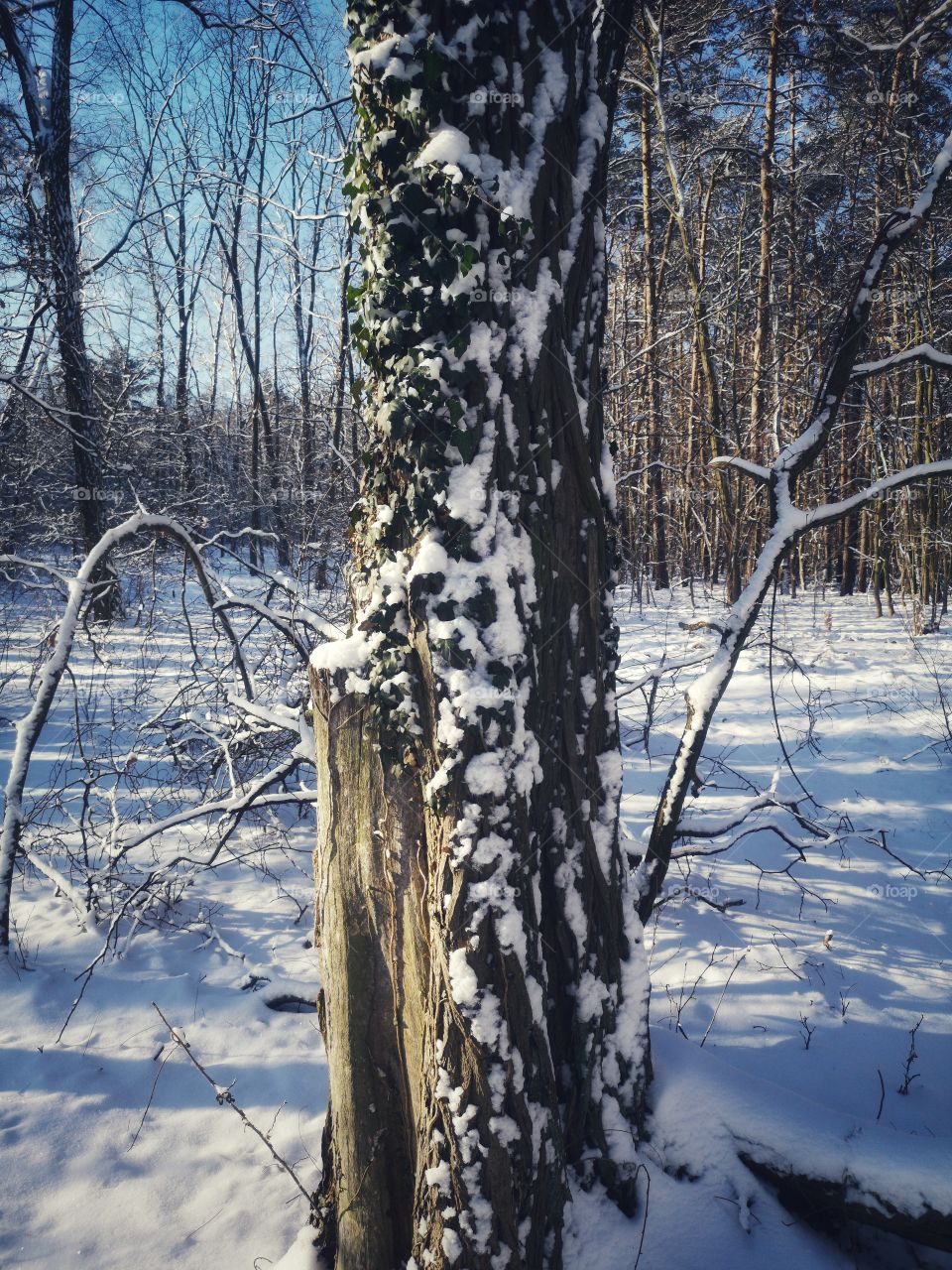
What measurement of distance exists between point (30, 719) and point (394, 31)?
3.06 metres

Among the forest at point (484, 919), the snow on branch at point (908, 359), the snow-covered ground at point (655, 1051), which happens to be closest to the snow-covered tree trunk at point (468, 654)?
the forest at point (484, 919)

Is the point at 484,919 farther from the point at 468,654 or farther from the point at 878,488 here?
the point at 878,488

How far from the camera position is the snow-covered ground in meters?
1.86

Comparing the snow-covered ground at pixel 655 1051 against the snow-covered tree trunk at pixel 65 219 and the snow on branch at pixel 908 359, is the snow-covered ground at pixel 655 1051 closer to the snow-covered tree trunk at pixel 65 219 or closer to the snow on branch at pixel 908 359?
the snow on branch at pixel 908 359

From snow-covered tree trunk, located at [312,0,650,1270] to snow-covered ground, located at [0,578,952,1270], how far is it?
519 mm

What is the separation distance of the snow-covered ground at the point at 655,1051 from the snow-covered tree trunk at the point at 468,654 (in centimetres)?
52

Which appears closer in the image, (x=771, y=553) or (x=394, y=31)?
(x=394, y=31)

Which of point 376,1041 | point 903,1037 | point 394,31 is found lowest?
point 903,1037

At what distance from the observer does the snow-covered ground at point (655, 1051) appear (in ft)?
6.11

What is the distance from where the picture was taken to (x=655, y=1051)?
219cm

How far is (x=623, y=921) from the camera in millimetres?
1895

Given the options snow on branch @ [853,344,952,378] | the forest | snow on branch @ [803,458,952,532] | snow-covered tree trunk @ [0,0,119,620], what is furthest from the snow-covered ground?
snow-covered tree trunk @ [0,0,119,620]

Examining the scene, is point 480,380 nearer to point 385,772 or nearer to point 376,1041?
point 385,772

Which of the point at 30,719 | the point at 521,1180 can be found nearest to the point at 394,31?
the point at 521,1180
